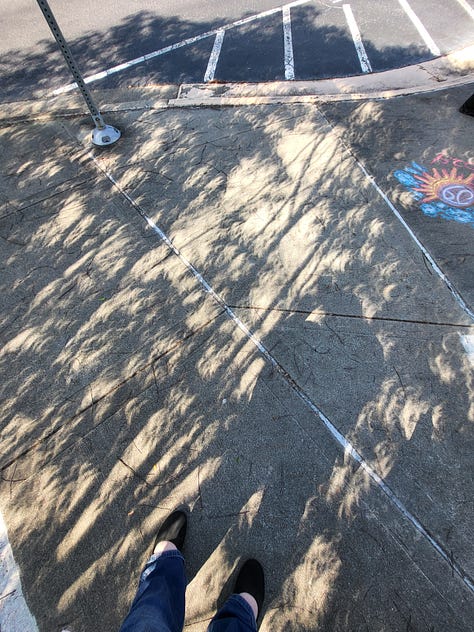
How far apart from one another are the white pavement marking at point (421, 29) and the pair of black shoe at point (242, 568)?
8.47 meters

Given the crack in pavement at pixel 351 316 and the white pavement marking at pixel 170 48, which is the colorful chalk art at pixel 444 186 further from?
the white pavement marking at pixel 170 48

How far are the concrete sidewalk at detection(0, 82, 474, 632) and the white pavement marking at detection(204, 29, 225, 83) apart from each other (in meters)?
2.84

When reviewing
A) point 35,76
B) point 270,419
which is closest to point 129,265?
point 270,419

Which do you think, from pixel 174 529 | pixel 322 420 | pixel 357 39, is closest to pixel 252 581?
pixel 174 529

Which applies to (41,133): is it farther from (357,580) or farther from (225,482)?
(357,580)

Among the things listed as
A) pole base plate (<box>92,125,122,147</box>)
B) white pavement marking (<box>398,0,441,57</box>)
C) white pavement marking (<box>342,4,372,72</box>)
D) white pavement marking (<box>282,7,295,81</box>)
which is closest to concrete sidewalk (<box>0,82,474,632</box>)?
pole base plate (<box>92,125,122,147</box>)

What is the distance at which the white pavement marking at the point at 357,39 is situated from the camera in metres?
6.53

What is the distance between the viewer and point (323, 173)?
4.65 m

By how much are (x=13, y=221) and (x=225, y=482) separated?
385 centimetres

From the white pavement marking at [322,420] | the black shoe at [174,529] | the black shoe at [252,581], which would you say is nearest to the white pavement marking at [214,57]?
the white pavement marking at [322,420]

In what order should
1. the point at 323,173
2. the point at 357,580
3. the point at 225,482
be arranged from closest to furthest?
the point at 357,580 → the point at 225,482 → the point at 323,173

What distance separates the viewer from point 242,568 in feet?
7.93

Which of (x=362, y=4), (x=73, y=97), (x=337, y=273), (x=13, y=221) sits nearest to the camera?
(x=337, y=273)

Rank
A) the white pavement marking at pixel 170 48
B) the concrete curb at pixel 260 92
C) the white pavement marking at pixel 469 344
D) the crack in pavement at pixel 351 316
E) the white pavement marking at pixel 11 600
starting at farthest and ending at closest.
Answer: the white pavement marking at pixel 170 48
the concrete curb at pixel 260 92
the crack in pavement at pixel 351 316
the white pavement marking at pixel 469 344
the white pavement marking at pixel 11 600
